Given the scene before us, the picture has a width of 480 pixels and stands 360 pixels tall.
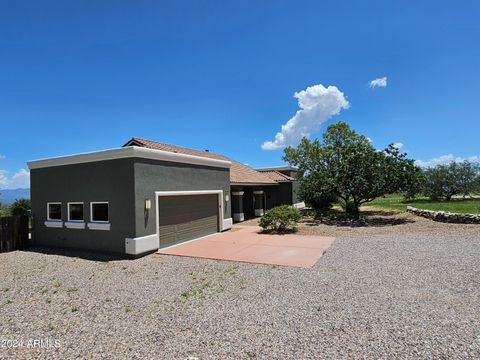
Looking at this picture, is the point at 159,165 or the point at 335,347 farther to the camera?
the point at 159,165

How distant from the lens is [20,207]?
17312mm

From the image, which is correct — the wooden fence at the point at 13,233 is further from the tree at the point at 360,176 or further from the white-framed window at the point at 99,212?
the tree at the point at 360,176

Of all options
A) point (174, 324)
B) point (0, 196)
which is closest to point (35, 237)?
point (174, 324)

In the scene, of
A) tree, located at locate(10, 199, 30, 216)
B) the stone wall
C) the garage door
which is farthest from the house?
the stone wall

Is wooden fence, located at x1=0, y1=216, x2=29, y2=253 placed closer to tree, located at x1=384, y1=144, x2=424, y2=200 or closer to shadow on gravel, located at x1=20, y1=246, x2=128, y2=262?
shadow on gravel, located at x1=20, y1=246, x2=128, y2=262

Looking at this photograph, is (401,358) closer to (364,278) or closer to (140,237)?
(364,278)

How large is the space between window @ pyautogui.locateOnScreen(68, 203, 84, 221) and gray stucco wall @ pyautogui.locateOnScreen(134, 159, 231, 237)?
10.6ft

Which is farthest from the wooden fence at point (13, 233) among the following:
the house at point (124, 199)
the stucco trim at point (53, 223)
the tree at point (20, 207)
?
the tree at point (20, 207)

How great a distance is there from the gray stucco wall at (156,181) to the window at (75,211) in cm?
323

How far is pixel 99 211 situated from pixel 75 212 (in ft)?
5.09

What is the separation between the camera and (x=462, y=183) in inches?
1187

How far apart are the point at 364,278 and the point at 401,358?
11.8 ft

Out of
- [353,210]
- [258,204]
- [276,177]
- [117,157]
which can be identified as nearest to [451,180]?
[353,210]

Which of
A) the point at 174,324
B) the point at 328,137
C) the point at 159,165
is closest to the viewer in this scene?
the point at 174,324
